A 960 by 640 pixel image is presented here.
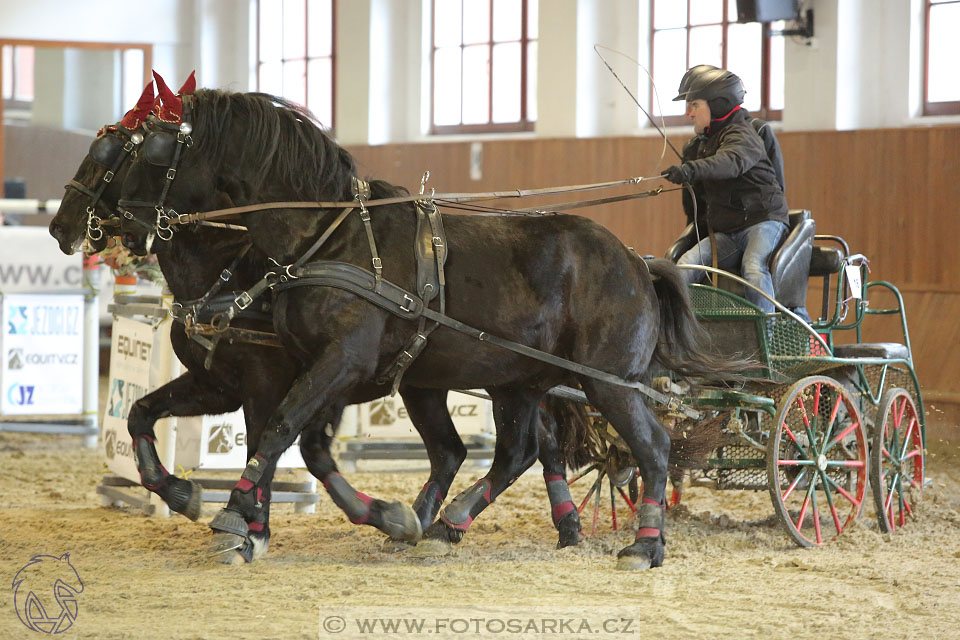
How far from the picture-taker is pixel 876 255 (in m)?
8.54

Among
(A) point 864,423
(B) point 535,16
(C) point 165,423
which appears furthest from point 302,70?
(A) point 864,423

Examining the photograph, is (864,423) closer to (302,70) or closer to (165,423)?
(165,423)

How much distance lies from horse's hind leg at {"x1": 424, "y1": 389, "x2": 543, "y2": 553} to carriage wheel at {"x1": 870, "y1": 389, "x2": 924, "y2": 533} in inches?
60.8

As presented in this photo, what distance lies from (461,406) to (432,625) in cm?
367

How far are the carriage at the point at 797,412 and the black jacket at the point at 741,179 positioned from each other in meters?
0.18

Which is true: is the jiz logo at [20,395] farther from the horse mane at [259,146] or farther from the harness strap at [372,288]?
the harness strap at [372,288]

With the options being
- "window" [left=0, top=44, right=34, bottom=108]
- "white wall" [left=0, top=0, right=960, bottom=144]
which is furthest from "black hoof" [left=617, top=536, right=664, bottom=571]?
"window" [left=0, top=44, right=34, bottom=108]

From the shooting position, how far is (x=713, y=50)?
32.2ft

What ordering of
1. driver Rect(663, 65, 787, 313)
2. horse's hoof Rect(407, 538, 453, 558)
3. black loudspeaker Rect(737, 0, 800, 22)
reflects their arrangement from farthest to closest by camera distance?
1. black loudspeaker Rect(737, 0, 800, 22)
2. driver Rect(663, 65, 787, 313)
3. horse's hoof Rect(407, 538, 453, 558)

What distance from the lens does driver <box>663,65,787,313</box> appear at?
4922mm

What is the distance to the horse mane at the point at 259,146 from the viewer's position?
4105 millimetres

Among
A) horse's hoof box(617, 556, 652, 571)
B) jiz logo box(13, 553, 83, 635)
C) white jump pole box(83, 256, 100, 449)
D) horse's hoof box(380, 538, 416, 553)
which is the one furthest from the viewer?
white jump pole box(83, 256, 100, 449)

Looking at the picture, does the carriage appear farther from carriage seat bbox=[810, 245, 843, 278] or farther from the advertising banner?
the advertising banner

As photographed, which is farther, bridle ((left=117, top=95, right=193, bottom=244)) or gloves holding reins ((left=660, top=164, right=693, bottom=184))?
gloves holding reins ((left=660, top=164, right=693, bottom=184))
